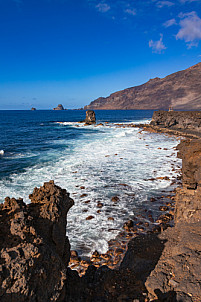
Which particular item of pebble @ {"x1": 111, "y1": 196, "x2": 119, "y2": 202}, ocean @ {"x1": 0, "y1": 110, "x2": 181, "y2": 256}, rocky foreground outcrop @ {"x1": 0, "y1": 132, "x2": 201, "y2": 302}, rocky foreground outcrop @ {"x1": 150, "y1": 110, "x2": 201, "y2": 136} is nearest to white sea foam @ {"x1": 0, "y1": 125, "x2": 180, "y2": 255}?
ocean @ {"x1": 0, "y1": 110, "x2": 181, "y2": 256}

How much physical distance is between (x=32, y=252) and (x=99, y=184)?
35.3 feet

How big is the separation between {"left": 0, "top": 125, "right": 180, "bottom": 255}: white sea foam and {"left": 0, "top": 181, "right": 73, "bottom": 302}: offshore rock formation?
13.9ft

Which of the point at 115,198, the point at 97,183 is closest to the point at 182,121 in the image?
the point at 97,183

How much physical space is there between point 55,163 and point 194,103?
209733 mm

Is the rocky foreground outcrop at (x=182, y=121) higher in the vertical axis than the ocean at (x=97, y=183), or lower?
higher

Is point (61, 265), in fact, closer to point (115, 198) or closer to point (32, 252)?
point (32, 252)

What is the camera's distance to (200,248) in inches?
166

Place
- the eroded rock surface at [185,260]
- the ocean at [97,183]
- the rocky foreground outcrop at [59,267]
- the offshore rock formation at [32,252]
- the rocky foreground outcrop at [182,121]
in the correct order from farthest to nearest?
the rocky foreground outcrop at [182,121] → the ocean at [97,183] → the eroded rock surface at [185,260] → the rocky foreground outcrop at [59,267] → the offshore rock formation at [32,252]

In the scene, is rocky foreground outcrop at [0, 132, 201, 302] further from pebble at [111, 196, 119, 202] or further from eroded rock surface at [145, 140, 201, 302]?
pebble at [111, 196, 119, 202]

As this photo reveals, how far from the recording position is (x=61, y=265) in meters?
3.09

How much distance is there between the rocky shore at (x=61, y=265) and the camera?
8.64ft

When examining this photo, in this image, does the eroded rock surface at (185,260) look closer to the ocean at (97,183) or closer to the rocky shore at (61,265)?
the rocky shore at (61,265)

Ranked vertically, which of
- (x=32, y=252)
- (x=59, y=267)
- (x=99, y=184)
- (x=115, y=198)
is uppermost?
(x=32, y=252)

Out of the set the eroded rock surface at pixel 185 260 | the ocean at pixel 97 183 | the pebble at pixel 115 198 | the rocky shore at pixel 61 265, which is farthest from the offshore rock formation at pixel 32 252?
the pebble at pixel 115 198
